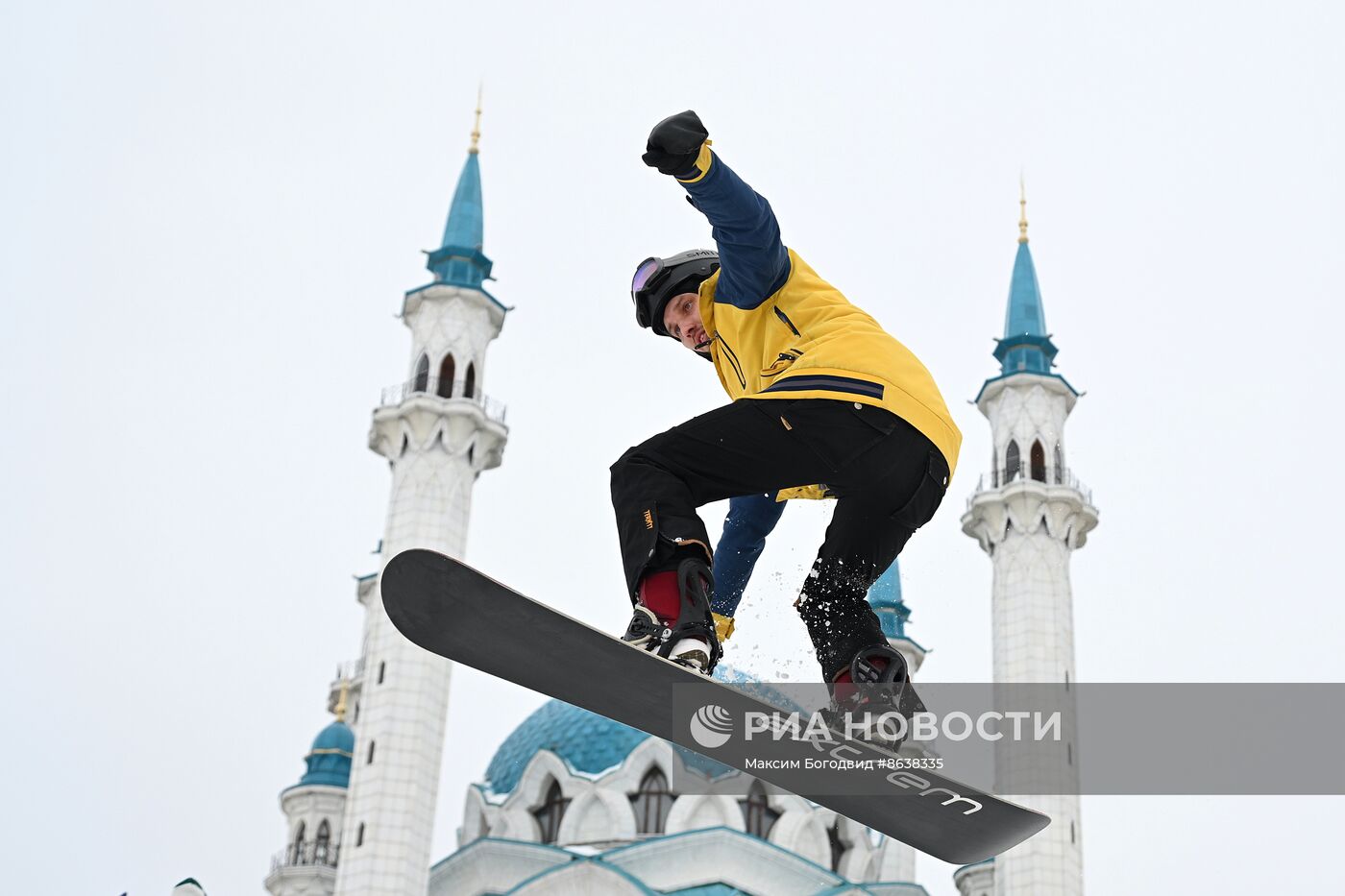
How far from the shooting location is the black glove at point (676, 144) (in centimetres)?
427

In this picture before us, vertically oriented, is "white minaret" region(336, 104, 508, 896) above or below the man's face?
above

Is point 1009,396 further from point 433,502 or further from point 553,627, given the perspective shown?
point 553,627

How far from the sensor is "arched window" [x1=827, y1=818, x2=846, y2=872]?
3179cm

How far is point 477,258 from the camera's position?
29.9m

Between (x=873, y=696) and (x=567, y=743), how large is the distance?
2793 cm

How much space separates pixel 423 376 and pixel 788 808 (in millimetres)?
10325

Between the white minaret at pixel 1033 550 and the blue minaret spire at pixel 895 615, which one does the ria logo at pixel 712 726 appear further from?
the blue minaret spire at pixel 895 615

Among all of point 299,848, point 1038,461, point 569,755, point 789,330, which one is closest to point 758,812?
point 569,755

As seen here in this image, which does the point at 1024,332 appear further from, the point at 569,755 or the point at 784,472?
the point at 784,472

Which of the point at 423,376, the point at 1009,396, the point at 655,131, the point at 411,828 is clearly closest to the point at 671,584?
the point at 655,131

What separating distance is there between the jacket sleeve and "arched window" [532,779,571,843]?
2738 cm

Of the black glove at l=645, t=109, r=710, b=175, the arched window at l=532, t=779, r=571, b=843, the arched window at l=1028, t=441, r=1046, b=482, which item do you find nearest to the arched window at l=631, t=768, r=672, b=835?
the arched window at l=532, t=779, r=571, b=843

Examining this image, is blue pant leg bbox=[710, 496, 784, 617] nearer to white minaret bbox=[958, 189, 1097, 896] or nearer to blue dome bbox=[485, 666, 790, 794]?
white minaret bbox=[958, 189, 1097, 896]

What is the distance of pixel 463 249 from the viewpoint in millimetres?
29812
